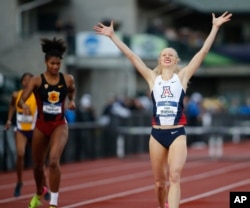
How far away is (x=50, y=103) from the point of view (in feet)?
48.0

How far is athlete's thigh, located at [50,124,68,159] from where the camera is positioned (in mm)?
14352

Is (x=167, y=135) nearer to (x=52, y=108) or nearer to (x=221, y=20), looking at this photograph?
(x=221, y=20)

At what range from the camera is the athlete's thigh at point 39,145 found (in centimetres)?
1474

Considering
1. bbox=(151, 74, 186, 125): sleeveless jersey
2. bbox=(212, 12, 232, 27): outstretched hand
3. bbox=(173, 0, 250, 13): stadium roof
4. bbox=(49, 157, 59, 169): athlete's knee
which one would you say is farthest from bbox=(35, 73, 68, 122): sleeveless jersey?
bbox=(173, 0, 250, 13): stadium roof

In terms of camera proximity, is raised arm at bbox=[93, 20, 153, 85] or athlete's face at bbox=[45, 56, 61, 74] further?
athlete's face at bbox=[45, 56, 61, 74]

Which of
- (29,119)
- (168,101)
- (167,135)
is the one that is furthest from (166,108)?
(29,119)

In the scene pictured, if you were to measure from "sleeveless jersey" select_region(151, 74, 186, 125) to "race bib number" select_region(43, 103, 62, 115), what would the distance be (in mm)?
1963

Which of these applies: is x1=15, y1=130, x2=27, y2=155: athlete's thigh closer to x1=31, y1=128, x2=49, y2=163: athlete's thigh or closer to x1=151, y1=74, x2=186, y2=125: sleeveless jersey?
x1=31, y1=128, x2=49, y2=163: athlete's thigh

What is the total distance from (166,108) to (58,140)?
2.04m

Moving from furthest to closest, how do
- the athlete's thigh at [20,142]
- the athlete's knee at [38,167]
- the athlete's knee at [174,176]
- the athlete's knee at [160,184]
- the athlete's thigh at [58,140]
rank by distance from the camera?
1. the athlete's thigh at [20,142]
2. the athlete's knee at [38,167]
3. the athlete's thigh at [58,140]
4. the athlete's knee at [160,184]
5. the athlete's knee at [174,176]

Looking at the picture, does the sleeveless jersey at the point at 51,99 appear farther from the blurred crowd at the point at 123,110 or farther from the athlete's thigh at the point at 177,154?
the blurred crowd at the point at 123,110

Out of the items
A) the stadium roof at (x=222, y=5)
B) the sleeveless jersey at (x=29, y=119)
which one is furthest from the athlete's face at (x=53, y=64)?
the stadium roof at (x=222, y=5)

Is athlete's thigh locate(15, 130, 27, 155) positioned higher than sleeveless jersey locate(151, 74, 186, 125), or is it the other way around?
sleeveless jersey locate(151, 74, 186, 125)

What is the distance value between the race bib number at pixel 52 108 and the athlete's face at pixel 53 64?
0.44 meters
